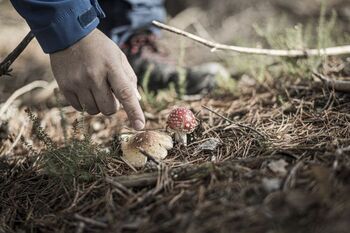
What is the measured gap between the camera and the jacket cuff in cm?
214

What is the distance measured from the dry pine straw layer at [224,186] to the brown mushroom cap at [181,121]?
0.39 ft

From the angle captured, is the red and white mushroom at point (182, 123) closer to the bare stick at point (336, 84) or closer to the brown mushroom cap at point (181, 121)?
the brown mushroom cap at point (181, 121)

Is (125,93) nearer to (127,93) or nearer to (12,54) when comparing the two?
(127,93)

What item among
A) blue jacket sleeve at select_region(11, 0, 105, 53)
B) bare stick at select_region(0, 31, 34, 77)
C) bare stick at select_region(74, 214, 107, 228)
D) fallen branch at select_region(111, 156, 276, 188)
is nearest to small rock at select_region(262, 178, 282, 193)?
fallen branch at select_region(111, 156, 276, 188)

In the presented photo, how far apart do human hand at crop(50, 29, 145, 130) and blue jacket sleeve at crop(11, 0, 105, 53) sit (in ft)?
0.13

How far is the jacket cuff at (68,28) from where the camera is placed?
2.14m

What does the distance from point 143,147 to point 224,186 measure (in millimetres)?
696

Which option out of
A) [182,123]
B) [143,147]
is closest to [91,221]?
[143,147]

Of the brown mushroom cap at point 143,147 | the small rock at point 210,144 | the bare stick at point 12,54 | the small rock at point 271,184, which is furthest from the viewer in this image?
the bare stick at point 12,54

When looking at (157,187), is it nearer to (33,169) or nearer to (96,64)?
(96,64)

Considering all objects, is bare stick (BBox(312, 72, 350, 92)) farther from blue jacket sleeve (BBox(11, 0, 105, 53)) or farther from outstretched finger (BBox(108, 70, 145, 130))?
blue jacket sleeve (BBox(11, 0, 105, 53))

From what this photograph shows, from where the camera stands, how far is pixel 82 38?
2152mm

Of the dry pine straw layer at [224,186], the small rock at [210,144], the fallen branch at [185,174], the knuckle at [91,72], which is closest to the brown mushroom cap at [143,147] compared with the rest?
the dry pine straw layer at [224,186]

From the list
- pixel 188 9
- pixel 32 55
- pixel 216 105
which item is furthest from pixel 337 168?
pixel 188 9
